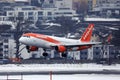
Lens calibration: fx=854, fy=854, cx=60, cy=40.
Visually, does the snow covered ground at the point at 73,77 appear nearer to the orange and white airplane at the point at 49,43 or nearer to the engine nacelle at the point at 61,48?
the orange and white airplane at the point at 49,43

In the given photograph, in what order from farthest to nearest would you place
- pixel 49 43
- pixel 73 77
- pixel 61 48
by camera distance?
pixel 61 48 < pixel 49 43 < pixel 73 77

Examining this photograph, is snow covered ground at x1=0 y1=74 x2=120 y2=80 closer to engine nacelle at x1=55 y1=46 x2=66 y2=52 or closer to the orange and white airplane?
the orange and white airplane

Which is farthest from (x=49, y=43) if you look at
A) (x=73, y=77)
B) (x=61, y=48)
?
(x=73, y=77)

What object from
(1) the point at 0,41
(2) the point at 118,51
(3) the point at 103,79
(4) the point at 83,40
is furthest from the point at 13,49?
(3) the point at 103,79

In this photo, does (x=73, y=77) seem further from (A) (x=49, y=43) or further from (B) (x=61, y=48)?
(B) (x=61, y=48)

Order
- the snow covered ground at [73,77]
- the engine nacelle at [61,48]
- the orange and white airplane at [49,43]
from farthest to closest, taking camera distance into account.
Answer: the engine nacelle at [61,48] → the orange and white airplane at [49,43] → the snow covered ground at [73,77]

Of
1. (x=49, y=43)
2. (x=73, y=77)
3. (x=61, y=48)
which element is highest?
(x=49, y=43)

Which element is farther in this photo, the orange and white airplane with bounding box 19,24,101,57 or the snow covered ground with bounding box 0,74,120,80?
the orange and white airplane with bounding box 19,24,101,57

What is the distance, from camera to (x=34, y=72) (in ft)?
237

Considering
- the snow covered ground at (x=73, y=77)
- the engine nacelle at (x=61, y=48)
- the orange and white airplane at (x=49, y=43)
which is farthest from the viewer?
the engine nacelle at (x=61, y=48)

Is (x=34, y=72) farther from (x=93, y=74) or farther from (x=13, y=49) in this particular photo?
(x=13, y=49)

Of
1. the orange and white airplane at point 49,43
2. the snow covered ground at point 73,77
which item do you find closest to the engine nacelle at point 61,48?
the orange and white airplane at point 49,43

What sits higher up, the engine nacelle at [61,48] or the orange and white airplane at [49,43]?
the orange and white airplane at [49,43]

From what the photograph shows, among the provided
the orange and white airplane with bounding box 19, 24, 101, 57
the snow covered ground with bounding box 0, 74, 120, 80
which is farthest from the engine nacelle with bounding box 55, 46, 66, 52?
the snow covered ground with bounding box 0, 74, 120, 80
